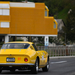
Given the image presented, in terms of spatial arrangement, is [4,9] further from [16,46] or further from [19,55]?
[19,55]

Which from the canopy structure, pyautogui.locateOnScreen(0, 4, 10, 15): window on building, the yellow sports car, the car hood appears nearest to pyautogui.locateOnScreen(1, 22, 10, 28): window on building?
the canopy structure

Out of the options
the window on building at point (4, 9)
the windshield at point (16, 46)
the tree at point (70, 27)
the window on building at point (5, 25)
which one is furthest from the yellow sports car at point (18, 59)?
the tree at point (70, 27)

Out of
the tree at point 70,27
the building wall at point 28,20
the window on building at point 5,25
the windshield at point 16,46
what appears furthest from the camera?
the tree at point 70,27

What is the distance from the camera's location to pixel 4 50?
40.6ft

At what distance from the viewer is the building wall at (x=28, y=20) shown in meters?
63.8

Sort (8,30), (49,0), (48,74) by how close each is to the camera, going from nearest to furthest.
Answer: (48,74) < (8,30) < (49,0)

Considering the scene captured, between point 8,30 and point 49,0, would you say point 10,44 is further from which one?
point 49,0

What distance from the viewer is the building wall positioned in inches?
2512

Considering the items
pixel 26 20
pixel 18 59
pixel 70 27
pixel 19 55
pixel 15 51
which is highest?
pixel 26 20

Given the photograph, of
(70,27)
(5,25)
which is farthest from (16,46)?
(70,27)

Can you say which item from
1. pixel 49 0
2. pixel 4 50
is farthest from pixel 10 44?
pixel 49 0

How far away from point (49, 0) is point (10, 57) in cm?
16056

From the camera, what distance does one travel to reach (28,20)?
6431 cm

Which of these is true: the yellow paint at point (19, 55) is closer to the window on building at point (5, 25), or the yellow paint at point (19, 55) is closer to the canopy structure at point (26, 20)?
the window on building at point (5, 25)
